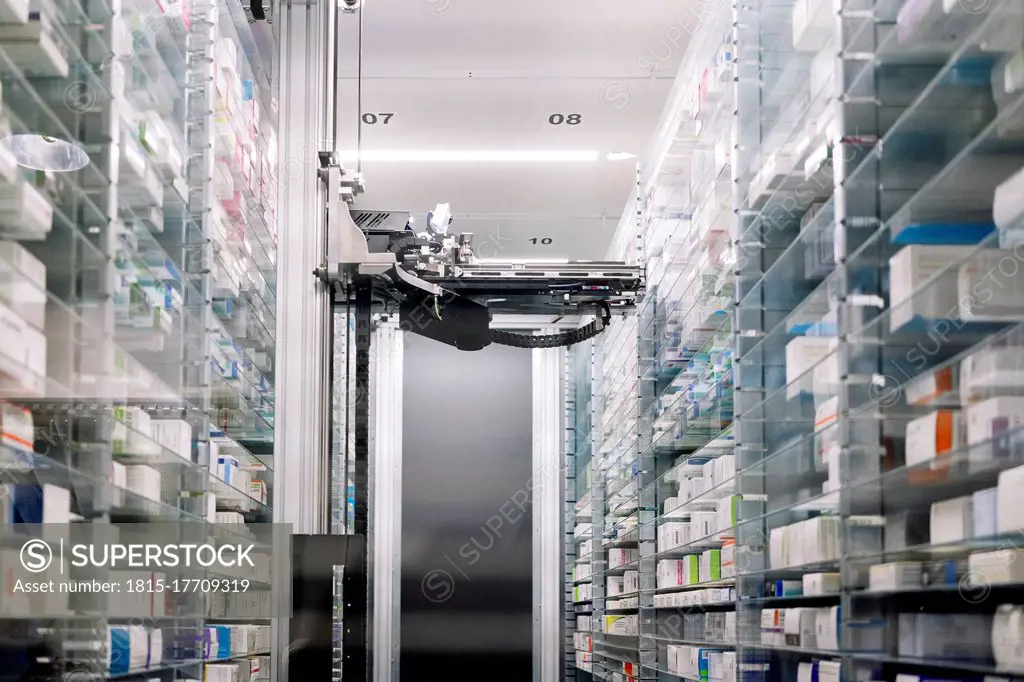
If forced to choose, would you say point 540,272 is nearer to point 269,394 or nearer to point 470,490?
point 269,394

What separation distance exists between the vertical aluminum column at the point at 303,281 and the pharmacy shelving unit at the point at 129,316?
196mm

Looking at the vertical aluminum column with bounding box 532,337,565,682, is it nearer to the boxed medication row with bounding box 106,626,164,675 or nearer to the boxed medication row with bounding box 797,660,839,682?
the boxed medication row with bounding box 797,660,839,682

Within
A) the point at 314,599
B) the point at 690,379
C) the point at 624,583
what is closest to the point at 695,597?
the point at 690,379

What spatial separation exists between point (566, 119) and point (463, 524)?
130 inches

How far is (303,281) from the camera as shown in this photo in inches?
197

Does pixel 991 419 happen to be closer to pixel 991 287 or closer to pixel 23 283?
pixel 991 287

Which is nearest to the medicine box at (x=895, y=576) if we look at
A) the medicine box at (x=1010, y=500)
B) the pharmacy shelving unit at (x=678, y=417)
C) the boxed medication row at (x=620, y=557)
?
the medicine box at (x=1010, y=500)

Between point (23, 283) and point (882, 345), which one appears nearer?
point (23, 283)

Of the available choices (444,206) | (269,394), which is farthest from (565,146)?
(269,394)

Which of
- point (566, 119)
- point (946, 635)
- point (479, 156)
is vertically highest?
point (566, 119)

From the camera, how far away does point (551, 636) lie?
32.1ft

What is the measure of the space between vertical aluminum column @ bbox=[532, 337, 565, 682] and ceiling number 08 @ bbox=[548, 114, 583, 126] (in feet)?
6.71

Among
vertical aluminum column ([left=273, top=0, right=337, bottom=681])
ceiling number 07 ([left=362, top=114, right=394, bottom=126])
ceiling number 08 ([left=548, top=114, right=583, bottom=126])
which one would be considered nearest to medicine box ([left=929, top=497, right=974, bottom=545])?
vertical aluminum column ([left=273, top=0, right=337, bottom=681])

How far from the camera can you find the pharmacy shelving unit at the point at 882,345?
9.82 ft
